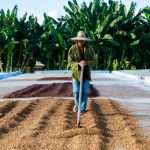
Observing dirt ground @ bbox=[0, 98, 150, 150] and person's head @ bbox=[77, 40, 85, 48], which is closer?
dirt ground @ bbox=[0, 98, 150, 150]

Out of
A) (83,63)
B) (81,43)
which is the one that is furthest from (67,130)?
(81,43)

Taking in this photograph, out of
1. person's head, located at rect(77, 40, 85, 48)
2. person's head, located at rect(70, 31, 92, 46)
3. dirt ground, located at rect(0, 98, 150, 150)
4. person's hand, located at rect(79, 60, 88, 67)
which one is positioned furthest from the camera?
person's head, located at rect(77, 40, 85, 48)

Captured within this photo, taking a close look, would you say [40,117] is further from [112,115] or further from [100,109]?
[100,109]

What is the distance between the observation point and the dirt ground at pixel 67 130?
6355 mm

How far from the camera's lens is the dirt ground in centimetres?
636

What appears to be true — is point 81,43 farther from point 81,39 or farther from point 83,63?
point 83,63

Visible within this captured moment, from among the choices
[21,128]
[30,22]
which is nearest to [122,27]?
[30,22]

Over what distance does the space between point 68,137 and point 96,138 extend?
43cm

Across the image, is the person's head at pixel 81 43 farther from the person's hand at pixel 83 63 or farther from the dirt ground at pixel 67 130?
the dirt ground at pixel 67 130

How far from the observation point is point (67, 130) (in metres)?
7.43

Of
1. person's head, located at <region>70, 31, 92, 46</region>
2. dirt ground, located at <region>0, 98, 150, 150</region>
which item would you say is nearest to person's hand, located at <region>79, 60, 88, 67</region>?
person's head, located at <region>70, 31, 92, 46</region>

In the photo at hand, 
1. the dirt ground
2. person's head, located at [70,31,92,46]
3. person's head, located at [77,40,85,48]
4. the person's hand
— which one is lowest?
the dirt ground

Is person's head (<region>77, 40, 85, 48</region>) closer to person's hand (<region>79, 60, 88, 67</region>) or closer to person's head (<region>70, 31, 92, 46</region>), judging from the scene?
person's head (<region>70, 31, 92, 46</region>)

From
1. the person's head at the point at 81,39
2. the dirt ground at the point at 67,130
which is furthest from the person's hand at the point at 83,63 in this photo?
the dirt ground at the point at 67,130
